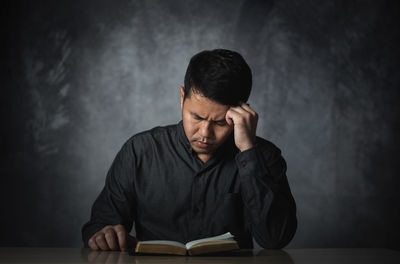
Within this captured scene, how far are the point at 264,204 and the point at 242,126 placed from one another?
0.97 feet

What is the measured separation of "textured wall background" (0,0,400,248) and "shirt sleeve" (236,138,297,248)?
1.45 metres

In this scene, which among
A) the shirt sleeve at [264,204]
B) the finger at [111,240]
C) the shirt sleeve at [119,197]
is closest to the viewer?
the finger at [111,240]

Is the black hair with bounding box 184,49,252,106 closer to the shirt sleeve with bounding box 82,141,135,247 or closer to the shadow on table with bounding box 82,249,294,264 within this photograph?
the shirt sleeve with bounding box 82,141,135,247

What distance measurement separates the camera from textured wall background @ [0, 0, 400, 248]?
9.46ft

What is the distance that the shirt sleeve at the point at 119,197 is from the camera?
1647mm

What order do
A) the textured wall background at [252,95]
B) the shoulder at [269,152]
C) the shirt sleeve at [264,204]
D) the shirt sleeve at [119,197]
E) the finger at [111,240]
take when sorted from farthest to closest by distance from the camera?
the textured wall background at [252,95] → the shoulder at [269,152] → the shirt sleeve at [119,197] → the shirt sleeve at [264,204] → the finger at [111,240]

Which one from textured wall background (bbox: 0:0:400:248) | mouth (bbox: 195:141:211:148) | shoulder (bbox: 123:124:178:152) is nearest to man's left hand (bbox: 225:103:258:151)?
mouth (bbox: 195:141:211:148)

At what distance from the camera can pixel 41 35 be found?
2871 mm

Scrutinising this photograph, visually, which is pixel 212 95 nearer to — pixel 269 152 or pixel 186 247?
pixel 269 152

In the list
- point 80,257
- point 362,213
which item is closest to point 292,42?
point 362,213

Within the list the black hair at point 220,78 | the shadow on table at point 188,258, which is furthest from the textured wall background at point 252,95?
the shadow on table at point 188,258

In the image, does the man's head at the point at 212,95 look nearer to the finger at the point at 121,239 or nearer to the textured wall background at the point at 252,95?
the finger at the point at 121,239

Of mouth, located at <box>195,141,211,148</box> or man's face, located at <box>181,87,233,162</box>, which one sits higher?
man's face, located at <box>181,87,233,162</box>

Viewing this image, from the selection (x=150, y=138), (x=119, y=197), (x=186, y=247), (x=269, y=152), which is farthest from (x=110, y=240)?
(x=269, y=152)
